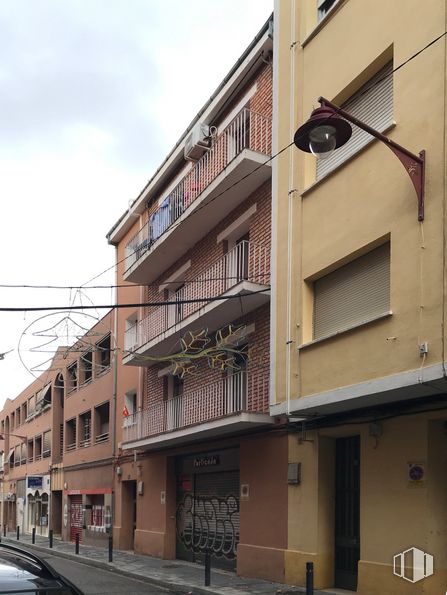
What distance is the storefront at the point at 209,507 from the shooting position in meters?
17.2

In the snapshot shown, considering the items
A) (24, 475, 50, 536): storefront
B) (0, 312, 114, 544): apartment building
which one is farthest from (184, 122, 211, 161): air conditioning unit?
(24, 475, 50, 536): storefront

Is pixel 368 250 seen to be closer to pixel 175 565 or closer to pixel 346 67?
Result: pixel 346 67

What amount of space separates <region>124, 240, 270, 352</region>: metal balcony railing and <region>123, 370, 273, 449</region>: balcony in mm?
2027

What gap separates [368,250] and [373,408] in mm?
2556

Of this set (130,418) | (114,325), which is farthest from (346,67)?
(114,325)

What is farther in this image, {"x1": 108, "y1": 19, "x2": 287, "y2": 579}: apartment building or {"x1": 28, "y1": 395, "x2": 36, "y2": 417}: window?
{"x1": 28, "y1": 395, "x2": 36, "y2": 417}: window

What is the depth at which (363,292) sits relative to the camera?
451 inches

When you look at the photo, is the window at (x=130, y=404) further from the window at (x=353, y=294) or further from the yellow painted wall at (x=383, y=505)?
the window at (x=353, y=294)

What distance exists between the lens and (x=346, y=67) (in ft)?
40.2

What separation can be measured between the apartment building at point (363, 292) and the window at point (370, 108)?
34 mm

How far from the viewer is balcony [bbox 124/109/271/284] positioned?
15.7 m

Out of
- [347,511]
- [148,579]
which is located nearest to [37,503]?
[148,579]

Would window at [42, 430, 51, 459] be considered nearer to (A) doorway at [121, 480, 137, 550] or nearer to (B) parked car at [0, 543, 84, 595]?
(A) doorway at [121, 480, 137, 550]

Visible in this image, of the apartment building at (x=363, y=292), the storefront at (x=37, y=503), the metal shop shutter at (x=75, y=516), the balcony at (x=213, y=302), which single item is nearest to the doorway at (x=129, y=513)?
the balcony at (x=213, y=302)
